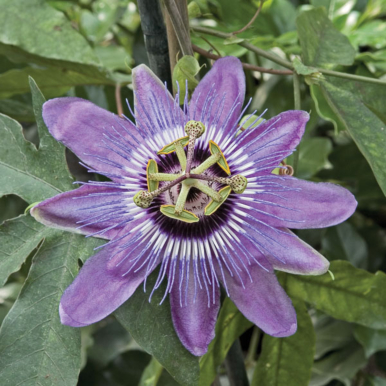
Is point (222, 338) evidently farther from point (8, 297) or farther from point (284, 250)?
point (8, 297)

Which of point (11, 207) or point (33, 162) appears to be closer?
point (33, 162)

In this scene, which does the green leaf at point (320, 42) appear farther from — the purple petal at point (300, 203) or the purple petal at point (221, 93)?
the purple petal at point (300, 203)

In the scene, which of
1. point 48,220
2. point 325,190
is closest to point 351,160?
point 325,190

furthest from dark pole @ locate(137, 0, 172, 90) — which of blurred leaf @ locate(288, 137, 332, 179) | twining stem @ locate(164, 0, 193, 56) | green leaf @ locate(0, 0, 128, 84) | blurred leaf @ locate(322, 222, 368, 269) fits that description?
blurred leaf @ locate(322, 222, 368, 269)

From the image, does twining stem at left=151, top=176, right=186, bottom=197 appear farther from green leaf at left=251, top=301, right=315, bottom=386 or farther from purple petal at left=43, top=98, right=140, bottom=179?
green leaf at left=251, top=301, right=315, bottom=386

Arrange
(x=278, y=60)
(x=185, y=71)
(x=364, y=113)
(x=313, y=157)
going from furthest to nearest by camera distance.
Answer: (x=313, y=157)
(x=278, y=60)
(x=364, y=113)
(x=185, y=71)

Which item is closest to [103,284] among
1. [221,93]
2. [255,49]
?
[221,93]

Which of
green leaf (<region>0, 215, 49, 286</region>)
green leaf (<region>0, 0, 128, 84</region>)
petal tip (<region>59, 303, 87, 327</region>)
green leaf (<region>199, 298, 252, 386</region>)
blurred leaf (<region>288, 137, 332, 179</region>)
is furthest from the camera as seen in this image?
blurred leaf (<region>288, 137, 332, 179</region>)

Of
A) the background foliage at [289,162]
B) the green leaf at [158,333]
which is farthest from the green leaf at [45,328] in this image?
the green leaf at [158,333]
